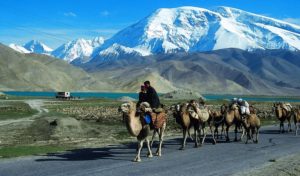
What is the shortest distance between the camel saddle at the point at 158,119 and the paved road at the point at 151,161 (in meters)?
1.28

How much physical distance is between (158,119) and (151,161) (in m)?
2.63

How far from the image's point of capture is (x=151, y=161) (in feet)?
63.8

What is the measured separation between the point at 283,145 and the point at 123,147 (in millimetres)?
8364

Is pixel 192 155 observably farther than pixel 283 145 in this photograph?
No

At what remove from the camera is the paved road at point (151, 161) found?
16.9 meters

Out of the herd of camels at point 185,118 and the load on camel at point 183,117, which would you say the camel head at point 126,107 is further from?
the load on camel at point 183,117

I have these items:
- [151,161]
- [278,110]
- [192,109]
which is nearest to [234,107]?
[192,109]

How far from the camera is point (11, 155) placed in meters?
20.7

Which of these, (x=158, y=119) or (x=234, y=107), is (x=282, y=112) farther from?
(x=158, y=119)

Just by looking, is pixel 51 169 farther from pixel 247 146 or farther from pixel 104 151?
pixel 247 146

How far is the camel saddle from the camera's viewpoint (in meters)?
21.2

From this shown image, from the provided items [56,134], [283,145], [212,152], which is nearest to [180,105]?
[212,152]

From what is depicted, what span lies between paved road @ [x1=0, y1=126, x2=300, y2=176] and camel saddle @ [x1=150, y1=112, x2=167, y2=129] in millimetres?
1275

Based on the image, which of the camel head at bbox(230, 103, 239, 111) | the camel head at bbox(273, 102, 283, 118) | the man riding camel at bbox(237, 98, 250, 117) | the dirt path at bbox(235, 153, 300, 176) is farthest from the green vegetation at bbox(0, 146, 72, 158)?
the camel head at bbox(273, 102, 283, 118)
